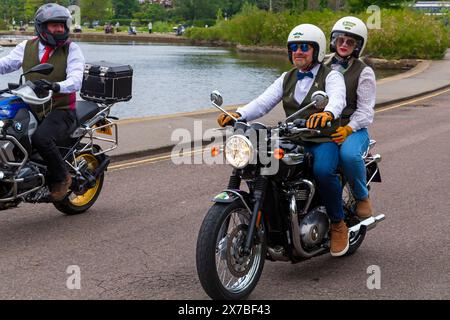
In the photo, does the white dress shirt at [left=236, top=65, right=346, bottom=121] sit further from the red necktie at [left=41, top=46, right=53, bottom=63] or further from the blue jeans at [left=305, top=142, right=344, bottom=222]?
the red necktie at [left=41, top=46, right=53, bottom=63]

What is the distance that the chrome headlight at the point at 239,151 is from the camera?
4773 mm

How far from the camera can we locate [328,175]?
17.7ft

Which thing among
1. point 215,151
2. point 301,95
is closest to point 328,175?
point 301,95

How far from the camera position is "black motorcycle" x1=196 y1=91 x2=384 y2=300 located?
4.80 m

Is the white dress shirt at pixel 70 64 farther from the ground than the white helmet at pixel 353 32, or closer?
closer

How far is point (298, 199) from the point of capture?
5.41 meters

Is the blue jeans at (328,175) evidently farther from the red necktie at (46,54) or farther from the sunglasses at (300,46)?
the red necktie at (46,54)

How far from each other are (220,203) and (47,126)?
2541 mm

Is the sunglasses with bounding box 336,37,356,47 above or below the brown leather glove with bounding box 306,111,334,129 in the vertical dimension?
above

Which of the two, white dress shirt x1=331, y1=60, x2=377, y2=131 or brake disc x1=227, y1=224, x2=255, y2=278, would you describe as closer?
brake disc x1=227, y1=224, x2=255, y2=278

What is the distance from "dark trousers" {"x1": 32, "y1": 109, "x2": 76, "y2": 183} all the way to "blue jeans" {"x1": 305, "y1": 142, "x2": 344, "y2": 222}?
97.2 inches

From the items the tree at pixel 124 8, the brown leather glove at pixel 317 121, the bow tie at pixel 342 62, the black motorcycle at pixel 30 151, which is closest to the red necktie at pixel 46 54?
the black motorcycle at pixel 30 151

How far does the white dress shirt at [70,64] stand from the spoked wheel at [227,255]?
2601 mm

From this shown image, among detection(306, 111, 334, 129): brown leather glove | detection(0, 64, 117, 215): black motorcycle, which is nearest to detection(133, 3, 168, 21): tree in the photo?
detection(0, 64, 117, 215): black motorcycle
